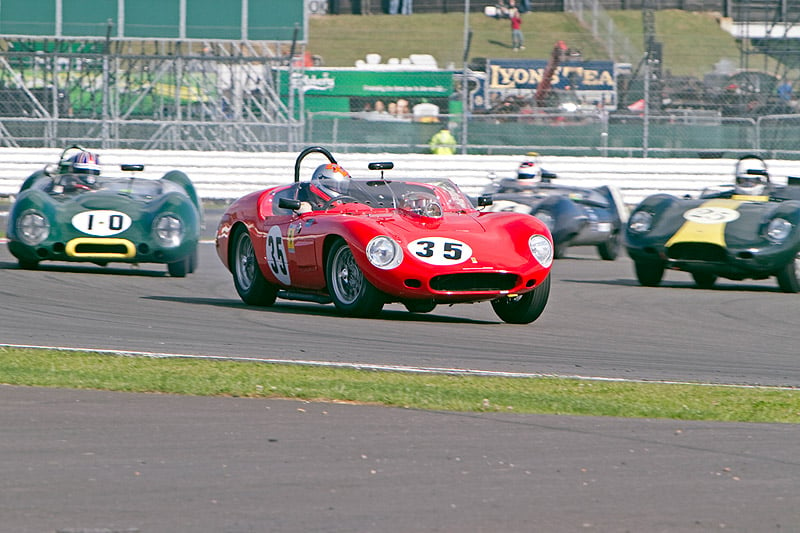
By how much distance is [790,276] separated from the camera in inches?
505

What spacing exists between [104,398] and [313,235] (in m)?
4.03

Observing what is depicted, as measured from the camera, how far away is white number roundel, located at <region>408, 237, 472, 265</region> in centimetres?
933

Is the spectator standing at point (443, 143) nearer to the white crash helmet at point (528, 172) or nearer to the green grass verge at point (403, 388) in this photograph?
the white crash helmet at point (528, 172)

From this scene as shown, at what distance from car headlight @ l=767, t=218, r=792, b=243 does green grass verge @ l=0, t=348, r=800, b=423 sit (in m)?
5.82

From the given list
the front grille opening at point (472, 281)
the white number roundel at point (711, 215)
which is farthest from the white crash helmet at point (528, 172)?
the front grille opening at point (472, 281)

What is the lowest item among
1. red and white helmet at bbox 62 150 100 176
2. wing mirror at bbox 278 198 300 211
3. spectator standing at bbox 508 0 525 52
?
wing mirror at bbox 278 198 300 211

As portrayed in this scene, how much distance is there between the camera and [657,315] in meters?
10.9

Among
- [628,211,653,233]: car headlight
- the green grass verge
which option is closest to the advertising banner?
[628,211,653,233]: car headlight

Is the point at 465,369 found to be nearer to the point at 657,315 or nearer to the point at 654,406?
the point at 654,406

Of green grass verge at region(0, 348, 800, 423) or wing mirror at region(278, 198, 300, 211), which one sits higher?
wing mirror at region(278, 198, 300, 211)

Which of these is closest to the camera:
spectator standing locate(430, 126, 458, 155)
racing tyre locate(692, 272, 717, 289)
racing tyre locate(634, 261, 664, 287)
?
racing tyre locate(634, 261, 664, 287)

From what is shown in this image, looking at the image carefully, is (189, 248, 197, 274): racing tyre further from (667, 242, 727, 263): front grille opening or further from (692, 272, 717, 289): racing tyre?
(692, 272, 717, 289): racing tyre

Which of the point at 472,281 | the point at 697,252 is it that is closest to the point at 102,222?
the point at 472,281

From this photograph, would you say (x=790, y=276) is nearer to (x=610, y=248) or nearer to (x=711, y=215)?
(x=711, y=215)
